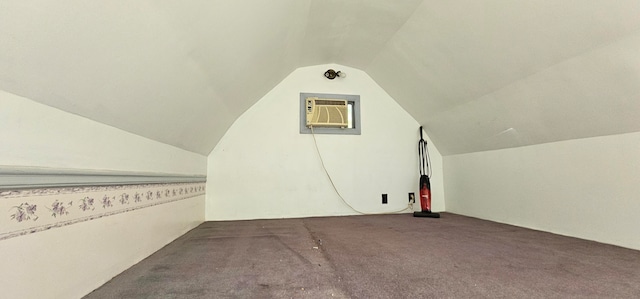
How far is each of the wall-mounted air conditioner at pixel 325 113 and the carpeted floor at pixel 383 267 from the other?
4.59 ft

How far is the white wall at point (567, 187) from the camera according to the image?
160 cm

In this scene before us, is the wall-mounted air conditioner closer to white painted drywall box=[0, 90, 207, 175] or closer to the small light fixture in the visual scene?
the small light fixture

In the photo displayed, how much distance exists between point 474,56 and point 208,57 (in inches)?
76.0

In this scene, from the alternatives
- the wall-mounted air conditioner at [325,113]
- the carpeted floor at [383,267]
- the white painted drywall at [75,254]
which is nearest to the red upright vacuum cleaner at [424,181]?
the carpeted floor at [383,267]

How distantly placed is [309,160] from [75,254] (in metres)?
2.25

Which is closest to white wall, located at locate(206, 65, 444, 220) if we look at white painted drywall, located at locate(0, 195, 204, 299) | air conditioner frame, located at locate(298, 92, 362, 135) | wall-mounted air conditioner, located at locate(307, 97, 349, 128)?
air conditioner frame, located at locate(298, 92, 362, 135)

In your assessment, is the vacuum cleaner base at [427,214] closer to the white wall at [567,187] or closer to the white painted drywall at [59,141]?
the white wall at [567,187]

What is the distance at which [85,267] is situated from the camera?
965 millimetres

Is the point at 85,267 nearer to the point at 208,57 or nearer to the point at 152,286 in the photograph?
the point at 152,286

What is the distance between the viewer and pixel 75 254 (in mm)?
920

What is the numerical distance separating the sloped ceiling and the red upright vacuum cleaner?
1.35 feet

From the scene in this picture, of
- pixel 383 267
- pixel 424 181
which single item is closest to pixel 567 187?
pixel 424 181

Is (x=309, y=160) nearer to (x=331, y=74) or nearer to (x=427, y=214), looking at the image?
(x=331, y=74)

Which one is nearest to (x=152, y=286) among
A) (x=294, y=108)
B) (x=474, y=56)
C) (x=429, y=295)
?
(x=429, y=295)
